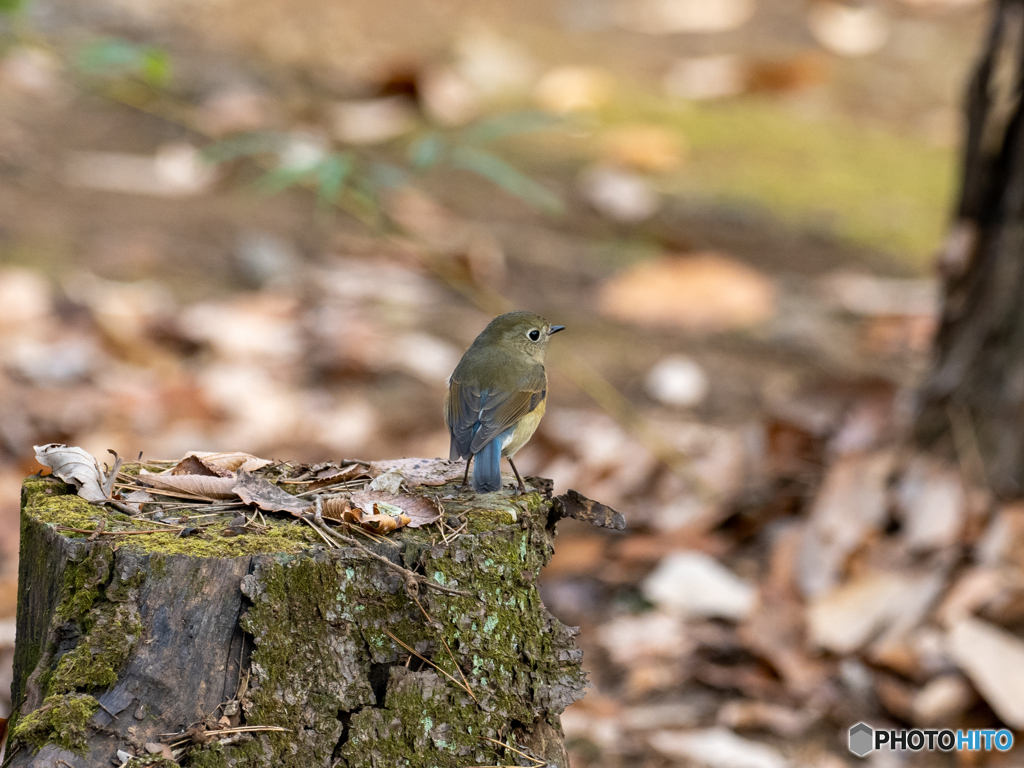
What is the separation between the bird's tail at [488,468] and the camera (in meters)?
2.28

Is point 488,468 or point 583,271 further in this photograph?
point 583,271

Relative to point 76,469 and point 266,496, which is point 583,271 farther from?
point 76,469

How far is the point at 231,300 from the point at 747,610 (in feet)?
10.8

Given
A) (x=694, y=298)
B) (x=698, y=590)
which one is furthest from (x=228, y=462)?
(x=694, y=298)

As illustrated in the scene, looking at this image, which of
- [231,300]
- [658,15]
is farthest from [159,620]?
[658,15]

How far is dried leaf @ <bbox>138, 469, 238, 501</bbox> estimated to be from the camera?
2230 mm

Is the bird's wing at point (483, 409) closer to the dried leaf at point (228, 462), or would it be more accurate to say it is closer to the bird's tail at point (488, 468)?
the bird's tail at point (488, 468)

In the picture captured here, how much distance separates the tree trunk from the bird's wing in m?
2.01

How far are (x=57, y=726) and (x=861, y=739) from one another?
2449 millimetres

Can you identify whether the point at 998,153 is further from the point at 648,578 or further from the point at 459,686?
the point at 459,686

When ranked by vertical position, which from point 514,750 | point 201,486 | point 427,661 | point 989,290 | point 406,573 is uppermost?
point 989,290

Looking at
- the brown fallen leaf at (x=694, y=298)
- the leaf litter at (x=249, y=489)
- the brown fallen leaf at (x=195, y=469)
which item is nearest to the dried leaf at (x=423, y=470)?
the leaf litter at (x=249, y=489)

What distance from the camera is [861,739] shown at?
3254 mm

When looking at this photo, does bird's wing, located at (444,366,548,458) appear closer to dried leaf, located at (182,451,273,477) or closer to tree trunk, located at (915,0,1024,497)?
dried leaf, located at (182,451,273,477)
